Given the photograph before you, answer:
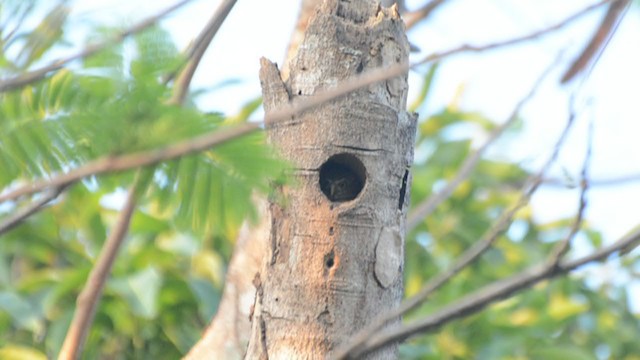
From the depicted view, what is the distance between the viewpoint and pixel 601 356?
4398 mm

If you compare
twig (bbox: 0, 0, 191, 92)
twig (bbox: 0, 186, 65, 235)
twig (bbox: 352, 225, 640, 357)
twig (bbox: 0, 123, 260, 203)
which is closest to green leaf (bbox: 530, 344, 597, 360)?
twig (bbox: 0, 186, 65, 235)

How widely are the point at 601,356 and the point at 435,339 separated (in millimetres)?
1014

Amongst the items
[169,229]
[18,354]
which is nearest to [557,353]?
[169,229]

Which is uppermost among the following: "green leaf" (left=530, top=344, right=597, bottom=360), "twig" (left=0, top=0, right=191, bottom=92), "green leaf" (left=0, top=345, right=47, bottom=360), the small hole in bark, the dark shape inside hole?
"green leaf" (left=530, top=344, right=597, bottom=360)

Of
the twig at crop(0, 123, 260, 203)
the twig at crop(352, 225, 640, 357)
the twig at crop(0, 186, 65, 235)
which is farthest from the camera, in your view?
the twig at crop(0, 186, 65, 235)

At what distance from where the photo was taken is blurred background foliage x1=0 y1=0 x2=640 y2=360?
125cm

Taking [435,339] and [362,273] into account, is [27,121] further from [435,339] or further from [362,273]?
[435,339]

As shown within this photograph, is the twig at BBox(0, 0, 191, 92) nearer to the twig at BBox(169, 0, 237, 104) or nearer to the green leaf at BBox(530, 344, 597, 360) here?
the twig at BBox(169, 0, 237, 104)

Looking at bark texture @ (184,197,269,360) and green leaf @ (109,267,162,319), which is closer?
bark texture @ (184,197,269,360)

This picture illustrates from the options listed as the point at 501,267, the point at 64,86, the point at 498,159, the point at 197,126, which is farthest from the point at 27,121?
the point at 498,159

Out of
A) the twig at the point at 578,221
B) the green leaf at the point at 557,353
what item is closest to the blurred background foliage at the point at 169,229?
the green leaf at the point at 557,353

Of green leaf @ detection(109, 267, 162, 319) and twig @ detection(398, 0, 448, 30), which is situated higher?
twig @ detection(398, 0, 448, 30)

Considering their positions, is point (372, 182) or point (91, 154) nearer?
point (91, 154)

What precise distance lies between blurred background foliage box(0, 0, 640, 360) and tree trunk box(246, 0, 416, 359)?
41 centimetres
